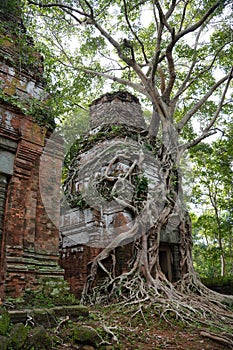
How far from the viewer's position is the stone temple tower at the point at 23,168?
4.13 m

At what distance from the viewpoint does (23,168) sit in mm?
4641

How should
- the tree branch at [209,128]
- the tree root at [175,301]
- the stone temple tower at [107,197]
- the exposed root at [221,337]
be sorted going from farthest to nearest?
the tree branch at [209,128] < the stone temple tower at [107,197] < the tree root at [175,301] < the exposed root at [221,337]

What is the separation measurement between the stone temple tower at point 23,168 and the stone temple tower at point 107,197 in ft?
8.29

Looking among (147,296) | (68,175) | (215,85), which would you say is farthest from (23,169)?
(215,85)

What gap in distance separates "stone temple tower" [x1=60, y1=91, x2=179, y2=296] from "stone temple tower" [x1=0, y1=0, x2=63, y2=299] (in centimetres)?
253

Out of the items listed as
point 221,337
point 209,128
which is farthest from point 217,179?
point 221,337

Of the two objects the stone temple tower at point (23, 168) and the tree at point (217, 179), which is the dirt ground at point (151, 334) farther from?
the tree at point (217, 179)

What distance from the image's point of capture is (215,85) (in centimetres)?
962

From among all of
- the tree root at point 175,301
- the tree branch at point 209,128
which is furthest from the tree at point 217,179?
the tree root at point 175,301

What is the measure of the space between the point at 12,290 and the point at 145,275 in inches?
126

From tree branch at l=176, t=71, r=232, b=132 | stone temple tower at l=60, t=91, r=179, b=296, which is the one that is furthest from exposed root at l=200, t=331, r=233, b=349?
tree branch at l=176, t=71, r=232, b=132

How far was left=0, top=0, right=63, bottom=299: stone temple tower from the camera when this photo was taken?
4129mm

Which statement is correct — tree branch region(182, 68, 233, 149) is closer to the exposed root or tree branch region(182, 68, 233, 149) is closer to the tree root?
the tree root

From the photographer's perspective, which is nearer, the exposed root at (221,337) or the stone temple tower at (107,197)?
the exposed root at (221,337)
